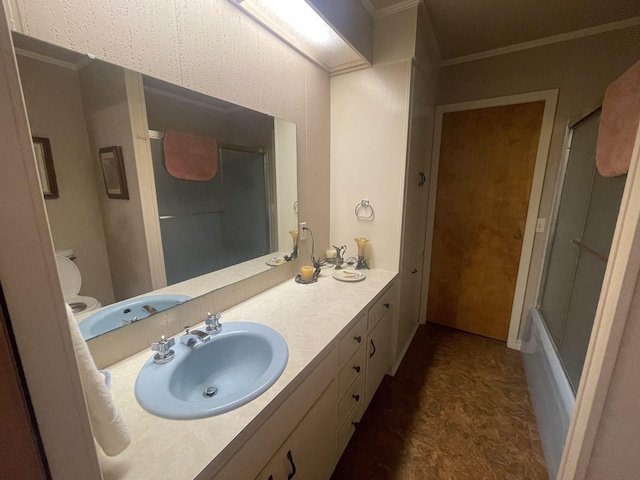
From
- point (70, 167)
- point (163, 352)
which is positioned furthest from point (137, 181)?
point (163, 352)

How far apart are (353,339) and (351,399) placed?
1.11 ft

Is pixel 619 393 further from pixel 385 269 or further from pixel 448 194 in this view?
pixel 448 194

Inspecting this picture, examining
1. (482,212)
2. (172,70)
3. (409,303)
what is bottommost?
(409,303)

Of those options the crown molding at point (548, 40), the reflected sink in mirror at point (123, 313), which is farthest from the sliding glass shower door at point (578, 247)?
the reflected sink in mirror at point (123, 313)

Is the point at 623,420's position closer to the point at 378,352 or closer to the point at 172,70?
the point at 378,352

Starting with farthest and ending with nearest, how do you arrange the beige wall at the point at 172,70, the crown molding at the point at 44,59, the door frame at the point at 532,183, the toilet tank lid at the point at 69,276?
1. the door frame at the point at 532,183
2. the toilet tank lid at the point at 69,276
3. the crown molding at the point at 44,59
4. the beige wall at the point at 172,70

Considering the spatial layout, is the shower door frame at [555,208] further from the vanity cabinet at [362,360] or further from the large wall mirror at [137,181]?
the large wall mirror at [137,181]

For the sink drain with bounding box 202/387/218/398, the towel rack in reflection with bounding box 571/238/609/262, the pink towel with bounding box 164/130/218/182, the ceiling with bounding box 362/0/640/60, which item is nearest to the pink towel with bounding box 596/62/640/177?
the towel rack in reflection with bounding box 571/238/609/262

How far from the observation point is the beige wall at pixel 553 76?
5.56 feet

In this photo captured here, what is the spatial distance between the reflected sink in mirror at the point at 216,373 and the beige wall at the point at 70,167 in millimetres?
312

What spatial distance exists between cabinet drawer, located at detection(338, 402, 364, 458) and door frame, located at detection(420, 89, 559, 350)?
1.52 metres

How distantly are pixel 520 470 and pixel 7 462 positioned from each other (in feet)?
6.22

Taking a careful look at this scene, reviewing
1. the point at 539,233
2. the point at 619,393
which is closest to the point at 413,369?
the point at 539,233

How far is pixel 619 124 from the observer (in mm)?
1113
